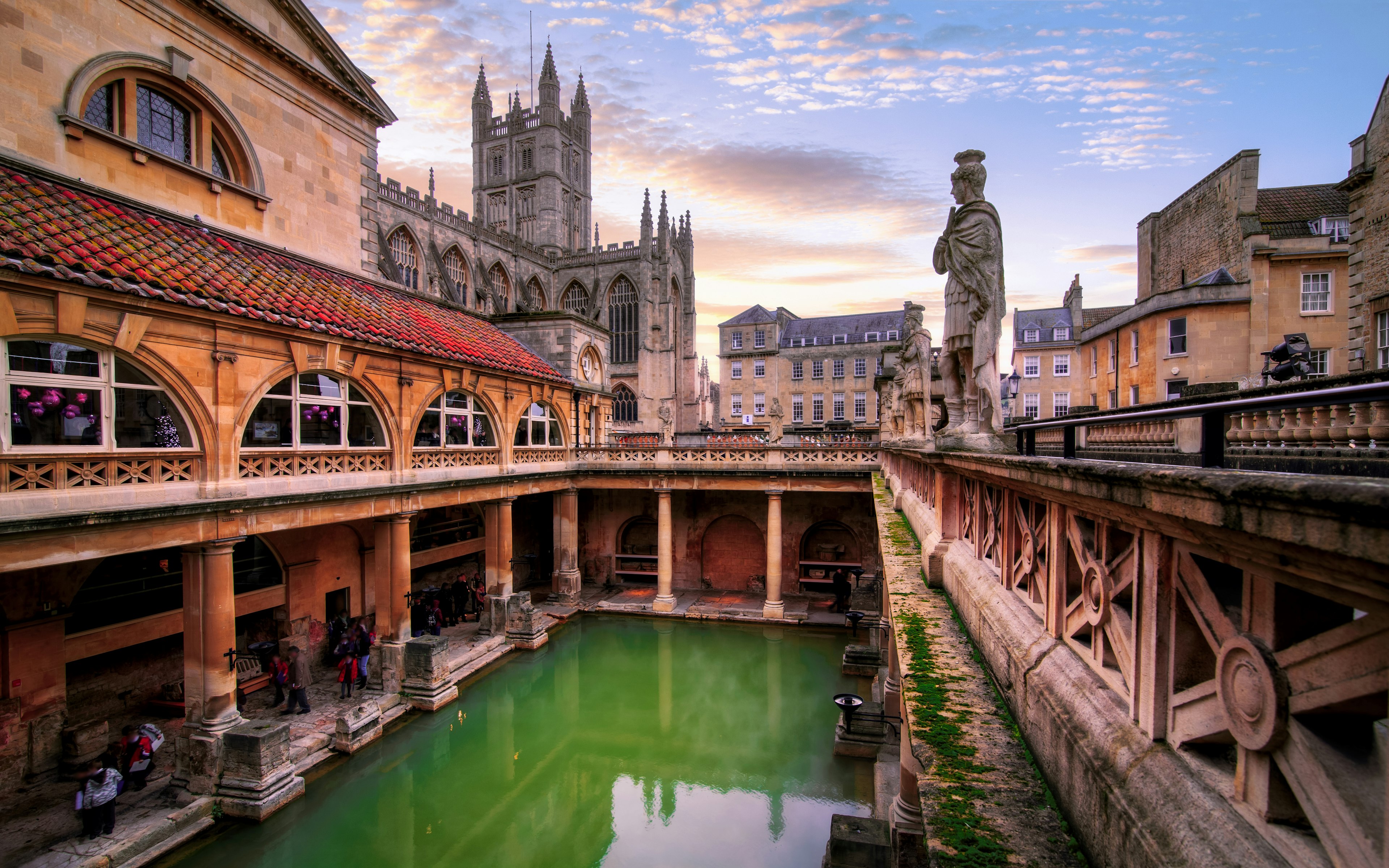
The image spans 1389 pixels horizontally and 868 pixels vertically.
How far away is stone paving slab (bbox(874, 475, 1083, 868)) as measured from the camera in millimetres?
2572

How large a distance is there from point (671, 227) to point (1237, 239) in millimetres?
44482

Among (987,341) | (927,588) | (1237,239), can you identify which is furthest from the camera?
(1237,239)

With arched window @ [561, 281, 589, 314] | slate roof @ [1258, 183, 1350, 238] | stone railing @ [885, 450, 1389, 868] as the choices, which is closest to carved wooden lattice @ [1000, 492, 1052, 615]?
stone railing @ [885, 450, 1389, 868]

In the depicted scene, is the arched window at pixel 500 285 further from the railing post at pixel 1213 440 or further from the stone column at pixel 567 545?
the railing post at pixel 1213 440

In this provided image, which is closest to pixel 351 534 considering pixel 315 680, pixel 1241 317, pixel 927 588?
pixel 315 680

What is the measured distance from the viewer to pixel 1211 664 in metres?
2.21

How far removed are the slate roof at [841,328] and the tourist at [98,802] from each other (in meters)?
50.2

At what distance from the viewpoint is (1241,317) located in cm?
1728

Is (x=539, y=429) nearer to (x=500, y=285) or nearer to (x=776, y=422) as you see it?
(x=776, y=422)

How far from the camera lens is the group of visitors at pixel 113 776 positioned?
8.84 metres

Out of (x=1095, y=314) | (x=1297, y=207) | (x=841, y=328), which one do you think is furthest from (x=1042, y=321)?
(x=1297, y=207)

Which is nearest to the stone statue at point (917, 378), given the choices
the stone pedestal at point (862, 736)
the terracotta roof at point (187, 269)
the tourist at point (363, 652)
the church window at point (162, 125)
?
the stone pedestal at point (862, 736)

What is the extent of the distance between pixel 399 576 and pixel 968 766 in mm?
14469

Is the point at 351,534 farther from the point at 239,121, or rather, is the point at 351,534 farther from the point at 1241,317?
the point at 1241,317
